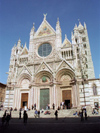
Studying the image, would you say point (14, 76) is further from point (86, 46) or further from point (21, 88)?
point (86, 46)

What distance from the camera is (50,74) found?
972 inches

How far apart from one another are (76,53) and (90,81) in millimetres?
8148

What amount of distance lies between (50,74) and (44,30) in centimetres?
1188

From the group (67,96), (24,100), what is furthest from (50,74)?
(24,100)

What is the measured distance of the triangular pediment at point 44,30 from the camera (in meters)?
29.4

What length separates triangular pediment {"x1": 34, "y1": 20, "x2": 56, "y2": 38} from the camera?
29400 millimetres

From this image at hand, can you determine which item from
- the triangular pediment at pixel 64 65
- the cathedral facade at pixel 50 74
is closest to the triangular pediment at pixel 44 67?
the cathedral facade at pixel 50 74

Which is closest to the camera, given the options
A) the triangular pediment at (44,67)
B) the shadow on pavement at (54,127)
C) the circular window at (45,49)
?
the shadow on pavement at (54,127)

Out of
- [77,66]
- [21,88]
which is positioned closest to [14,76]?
[21,88]

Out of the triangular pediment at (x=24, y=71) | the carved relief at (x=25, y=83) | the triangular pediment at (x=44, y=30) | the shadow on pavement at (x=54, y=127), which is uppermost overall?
the triangular pediment at (x=44, y=30)

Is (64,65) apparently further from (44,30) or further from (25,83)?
(44,30)

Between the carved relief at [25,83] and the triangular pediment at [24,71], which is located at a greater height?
the triangular pediment at [24,71]

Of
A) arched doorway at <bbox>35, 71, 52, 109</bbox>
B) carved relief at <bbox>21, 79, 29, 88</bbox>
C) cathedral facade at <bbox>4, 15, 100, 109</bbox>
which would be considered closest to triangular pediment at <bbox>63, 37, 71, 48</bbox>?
cathedral facade at <bbox>4, 15, 100, 109</bbox>

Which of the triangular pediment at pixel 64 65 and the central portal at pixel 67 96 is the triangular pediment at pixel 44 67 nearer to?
the triangular pediment at pixel 64 65
